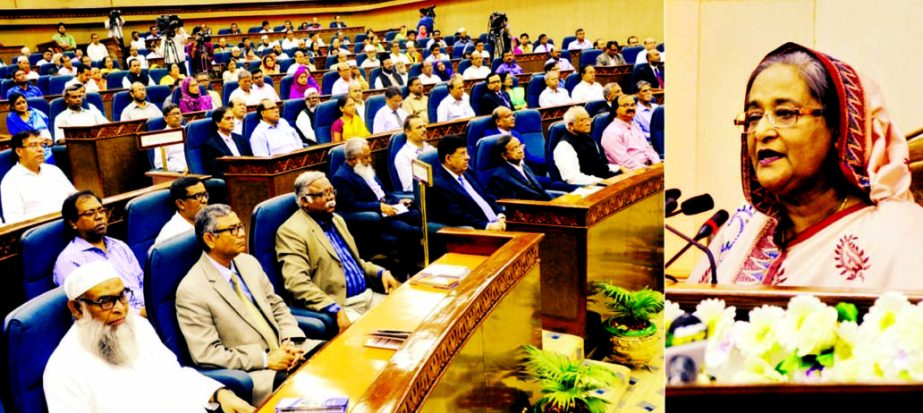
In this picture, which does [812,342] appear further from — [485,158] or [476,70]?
[476,70]

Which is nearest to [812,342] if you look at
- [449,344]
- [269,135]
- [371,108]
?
[449,344]

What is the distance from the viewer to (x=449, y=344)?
1.43m

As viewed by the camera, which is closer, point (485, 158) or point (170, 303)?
point (170, 303)

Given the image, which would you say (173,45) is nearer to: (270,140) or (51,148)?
(51,148)

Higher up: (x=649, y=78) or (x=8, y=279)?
(x=649, y=78)

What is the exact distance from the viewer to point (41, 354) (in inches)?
55.8

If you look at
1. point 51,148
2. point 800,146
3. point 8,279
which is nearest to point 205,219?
point 8,279

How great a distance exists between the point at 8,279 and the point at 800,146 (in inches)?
79.5

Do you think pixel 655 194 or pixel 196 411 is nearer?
pixel 196 411

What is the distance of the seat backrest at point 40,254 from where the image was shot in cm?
191

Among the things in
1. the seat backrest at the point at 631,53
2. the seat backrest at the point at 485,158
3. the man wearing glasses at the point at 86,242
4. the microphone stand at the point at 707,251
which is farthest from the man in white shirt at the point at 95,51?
the microphone stand at the point at 707,251

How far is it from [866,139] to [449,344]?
0.85 m

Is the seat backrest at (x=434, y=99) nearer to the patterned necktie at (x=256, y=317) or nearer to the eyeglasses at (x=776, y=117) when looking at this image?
the patterned necktie at (x=256, y=317)

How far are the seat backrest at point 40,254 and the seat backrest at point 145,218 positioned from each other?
0.25 meters
